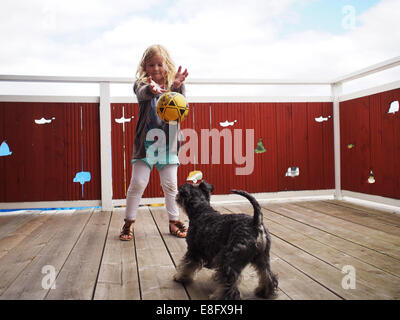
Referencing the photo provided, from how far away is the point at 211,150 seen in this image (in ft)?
14.7

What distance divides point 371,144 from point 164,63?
8.99 feet

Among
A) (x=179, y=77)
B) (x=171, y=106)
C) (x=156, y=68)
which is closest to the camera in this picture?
(x=171, y=106)

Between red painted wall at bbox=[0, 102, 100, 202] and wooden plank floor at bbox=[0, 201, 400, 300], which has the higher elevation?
red painted wall at bbox=[0, 102, 100, 202]

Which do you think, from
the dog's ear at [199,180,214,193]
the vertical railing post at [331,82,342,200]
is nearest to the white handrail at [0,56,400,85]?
the vertical railing post at [331,82,342,200]

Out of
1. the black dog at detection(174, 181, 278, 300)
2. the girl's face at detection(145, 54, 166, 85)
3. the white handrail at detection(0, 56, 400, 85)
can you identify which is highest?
the white handrail at detection(0, 56, 400, 85)

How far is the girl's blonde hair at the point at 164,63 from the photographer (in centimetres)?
284

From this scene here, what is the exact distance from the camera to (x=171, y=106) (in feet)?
8.29

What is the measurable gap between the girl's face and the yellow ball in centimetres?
39

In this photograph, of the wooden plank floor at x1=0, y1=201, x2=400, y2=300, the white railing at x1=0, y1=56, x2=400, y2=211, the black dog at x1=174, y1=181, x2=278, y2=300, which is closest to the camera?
the black dog at x1=174, y1=181, x2=278, y2=300

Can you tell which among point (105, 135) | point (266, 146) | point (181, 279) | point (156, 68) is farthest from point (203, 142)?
point (181, 279)

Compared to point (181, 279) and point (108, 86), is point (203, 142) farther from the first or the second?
point (181, 279)

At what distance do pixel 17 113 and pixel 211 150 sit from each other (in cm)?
240

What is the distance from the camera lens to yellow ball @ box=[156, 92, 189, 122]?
2.53m

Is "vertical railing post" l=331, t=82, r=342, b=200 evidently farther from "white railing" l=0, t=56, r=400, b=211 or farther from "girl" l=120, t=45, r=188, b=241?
"girl" l=120, t=45, r=188, b=241
